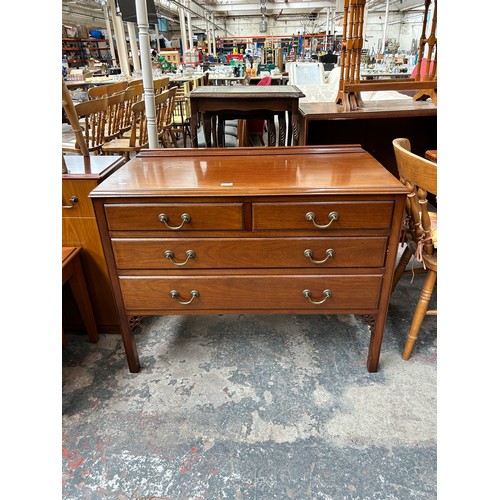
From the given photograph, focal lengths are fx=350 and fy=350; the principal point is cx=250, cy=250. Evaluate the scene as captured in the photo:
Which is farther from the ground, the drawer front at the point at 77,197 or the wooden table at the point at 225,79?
the wooden table at the point at 225,79

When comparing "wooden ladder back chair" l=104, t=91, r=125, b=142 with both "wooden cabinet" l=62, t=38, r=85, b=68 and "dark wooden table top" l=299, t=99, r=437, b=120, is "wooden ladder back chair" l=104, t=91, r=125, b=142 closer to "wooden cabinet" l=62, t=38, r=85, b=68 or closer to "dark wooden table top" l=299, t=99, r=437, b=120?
"dark wooden table top" l=299, t=99, r=437, b=120

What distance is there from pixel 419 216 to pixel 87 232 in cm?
144

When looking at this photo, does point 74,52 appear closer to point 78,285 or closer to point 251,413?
point 78,285

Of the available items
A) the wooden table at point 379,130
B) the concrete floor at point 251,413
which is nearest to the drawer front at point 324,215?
the concrete floor at point 251,413

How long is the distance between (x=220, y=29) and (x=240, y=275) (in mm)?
23819

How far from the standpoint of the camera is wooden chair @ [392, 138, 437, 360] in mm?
1261

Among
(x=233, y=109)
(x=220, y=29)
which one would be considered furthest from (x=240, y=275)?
(x=220, y=29)

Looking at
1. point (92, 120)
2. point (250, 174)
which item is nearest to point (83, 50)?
point (92, 120)

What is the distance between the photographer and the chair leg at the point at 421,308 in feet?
4.96

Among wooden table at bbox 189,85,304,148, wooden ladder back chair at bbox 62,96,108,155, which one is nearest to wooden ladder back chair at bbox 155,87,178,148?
wooden ladder back chair at bbox 62,96,108,155

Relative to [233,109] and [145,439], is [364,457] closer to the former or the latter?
[145,439]

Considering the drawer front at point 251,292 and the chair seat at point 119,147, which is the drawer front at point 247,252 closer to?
the drawer front at point 251,292

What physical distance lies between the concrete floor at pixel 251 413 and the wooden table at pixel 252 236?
0.88 feet

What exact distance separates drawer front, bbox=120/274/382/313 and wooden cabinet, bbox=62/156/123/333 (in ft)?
1.20
